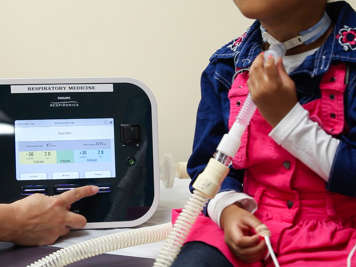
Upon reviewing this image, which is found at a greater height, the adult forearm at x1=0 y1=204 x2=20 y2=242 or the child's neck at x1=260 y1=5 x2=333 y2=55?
the child's neck at x1=260 y1=5 x2=333 y2=55

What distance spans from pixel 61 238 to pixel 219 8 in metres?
0.91

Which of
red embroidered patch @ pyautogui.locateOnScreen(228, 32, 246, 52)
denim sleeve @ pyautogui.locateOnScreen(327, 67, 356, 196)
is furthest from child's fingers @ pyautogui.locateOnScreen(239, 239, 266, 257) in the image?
red embroidered patch @ pyautogui.locateOnScreen(228, 32, 246, 52)

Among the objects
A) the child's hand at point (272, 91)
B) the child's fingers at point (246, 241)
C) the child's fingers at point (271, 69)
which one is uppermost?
the child's fingers at point (271, 69)

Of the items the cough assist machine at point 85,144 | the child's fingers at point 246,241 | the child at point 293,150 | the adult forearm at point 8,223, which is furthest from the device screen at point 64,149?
the child's fingers at point 246,241

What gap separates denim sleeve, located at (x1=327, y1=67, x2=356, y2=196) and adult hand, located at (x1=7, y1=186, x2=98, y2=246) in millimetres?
513

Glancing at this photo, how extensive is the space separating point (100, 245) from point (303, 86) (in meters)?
0.43

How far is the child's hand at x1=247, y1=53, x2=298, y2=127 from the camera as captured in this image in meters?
0.65

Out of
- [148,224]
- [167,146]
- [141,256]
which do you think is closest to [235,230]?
[141,256]

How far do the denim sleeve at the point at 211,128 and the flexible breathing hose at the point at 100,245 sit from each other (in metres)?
0.14

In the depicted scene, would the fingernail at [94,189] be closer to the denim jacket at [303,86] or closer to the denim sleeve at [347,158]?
the denim jacket at [303,86]

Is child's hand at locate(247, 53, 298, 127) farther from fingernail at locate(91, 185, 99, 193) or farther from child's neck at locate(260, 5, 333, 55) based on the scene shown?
fingernail at locate(91, 185, 99, 193)

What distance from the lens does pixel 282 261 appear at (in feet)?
2.22

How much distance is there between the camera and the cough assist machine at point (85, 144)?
988 mm

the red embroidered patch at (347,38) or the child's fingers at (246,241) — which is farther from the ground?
the red embroidered patch at (347,38)
